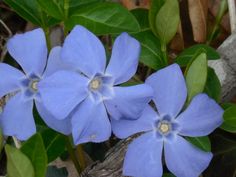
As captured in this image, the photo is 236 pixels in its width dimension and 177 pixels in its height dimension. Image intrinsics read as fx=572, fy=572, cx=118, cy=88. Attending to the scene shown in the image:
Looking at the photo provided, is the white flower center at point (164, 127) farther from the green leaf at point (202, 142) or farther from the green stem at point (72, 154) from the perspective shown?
the green stem at point (72, 154)

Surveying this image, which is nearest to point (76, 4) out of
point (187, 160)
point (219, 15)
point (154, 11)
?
point (154, 11)

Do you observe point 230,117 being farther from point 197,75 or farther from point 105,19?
point 105,19

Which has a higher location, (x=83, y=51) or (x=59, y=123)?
(x=83, y=51)

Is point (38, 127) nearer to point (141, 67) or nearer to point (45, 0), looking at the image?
point (45, 0)

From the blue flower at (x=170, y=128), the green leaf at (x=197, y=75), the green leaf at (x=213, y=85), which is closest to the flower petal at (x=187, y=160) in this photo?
the blue flower at (x=170, y=128)

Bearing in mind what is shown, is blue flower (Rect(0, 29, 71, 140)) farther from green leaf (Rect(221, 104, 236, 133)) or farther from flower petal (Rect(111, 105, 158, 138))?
green leaf (Rect(221, 104, 236, 133))

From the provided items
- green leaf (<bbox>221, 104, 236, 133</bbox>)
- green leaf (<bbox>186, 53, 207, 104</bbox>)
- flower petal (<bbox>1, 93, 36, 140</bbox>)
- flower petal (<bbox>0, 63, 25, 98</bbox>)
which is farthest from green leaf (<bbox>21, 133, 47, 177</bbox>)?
green leaf (<bbox>221, 104, 236, 133</bbox>)
